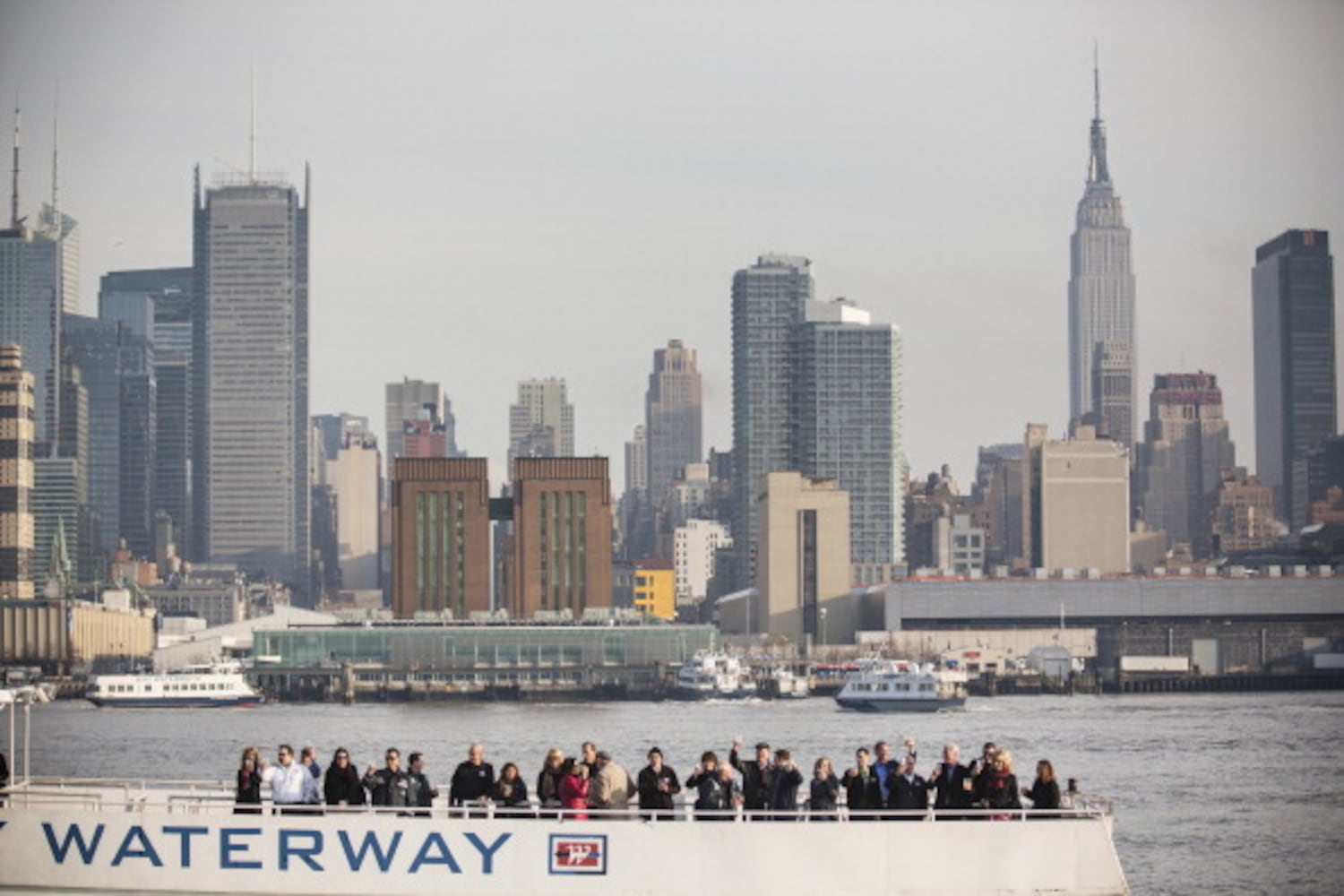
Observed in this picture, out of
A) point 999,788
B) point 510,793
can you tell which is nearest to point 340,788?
point 510,793

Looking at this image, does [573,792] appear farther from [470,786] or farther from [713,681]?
[713,681]

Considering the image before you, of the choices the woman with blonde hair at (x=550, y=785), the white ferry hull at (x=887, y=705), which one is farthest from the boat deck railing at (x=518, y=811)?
the white ferry hull at (x=887, y=705)

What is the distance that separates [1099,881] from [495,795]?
5.59 metres

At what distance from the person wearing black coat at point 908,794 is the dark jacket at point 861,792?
15 cm

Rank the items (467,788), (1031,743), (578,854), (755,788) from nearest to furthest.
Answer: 1. (578,854)
2. (467,788)
3. (755,788)
4. (1031,743)

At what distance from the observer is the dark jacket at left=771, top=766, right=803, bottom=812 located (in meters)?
25.1

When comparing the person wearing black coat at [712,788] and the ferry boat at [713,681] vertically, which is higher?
the person wearing black coat at [712,788]

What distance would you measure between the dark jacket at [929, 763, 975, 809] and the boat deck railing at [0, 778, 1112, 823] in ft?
0.59

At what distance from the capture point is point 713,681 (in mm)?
154875

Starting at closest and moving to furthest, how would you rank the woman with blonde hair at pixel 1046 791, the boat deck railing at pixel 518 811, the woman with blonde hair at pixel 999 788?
the boat deck railing at pixel 518 811 < the woman with blonde hair at pixel 1046 791 < the woman with blonde hair at pixel 999 788

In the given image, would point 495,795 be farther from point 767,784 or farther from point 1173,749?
point 1173,749

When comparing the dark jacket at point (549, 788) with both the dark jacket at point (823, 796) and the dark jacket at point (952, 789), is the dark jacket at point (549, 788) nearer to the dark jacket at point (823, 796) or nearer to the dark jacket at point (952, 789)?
the dark jacket at point (823, 796)

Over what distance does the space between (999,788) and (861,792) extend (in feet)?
4.20

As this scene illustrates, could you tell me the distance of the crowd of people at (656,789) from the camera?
24688mm
